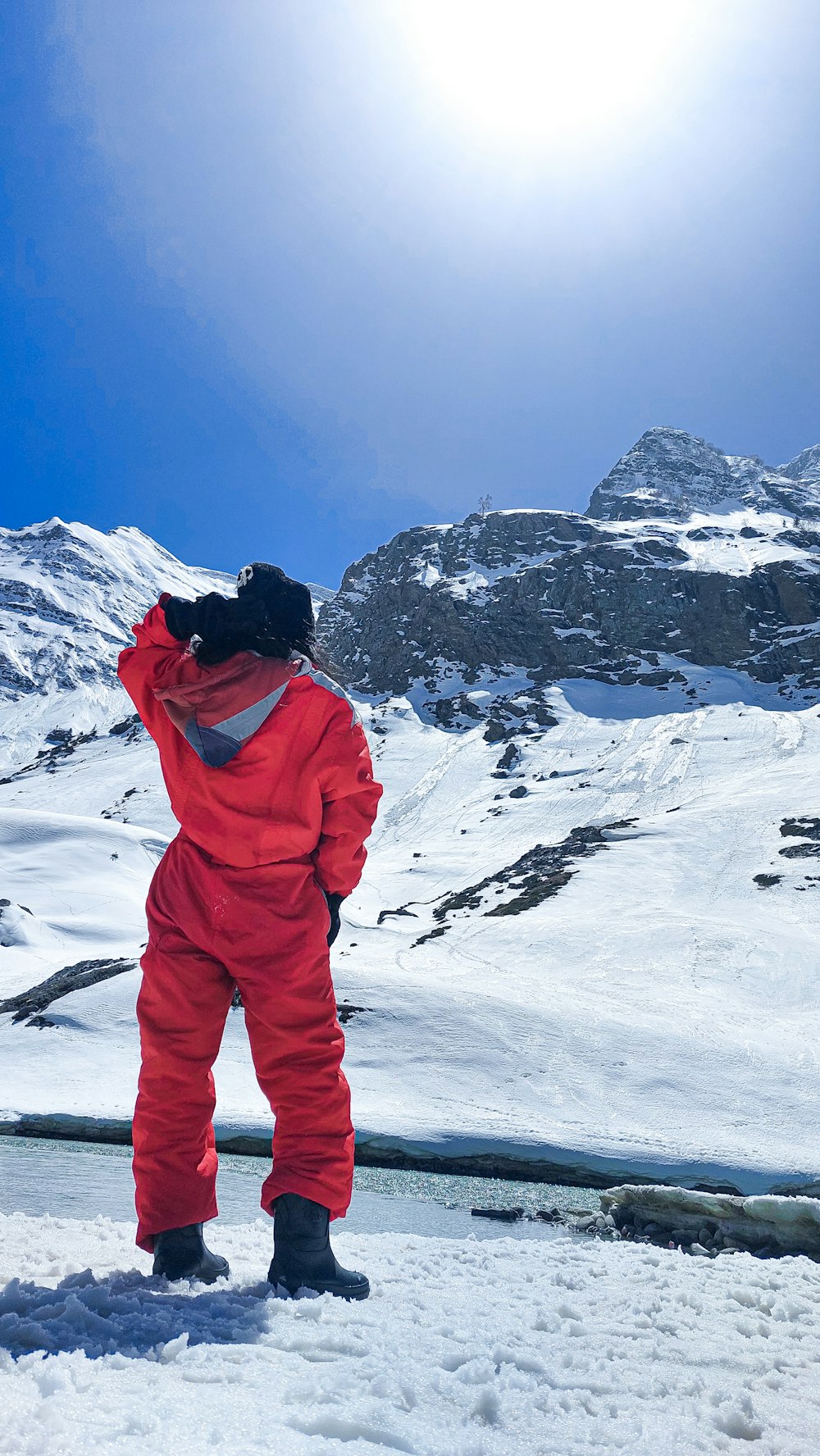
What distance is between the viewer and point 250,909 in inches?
89.9

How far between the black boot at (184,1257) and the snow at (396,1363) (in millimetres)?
75

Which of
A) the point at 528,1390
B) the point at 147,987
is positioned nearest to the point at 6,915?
the point at 147,987

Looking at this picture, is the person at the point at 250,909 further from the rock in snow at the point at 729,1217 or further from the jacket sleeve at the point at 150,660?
the rock in snow at the point at 729,1217

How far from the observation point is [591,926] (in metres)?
18.5

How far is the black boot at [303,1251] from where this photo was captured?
213 centimetres

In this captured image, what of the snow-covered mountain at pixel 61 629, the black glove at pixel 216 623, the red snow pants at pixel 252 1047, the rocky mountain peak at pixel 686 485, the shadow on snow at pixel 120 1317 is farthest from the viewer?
the rocky mountain peak at pixel 686 485

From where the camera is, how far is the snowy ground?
6.59m

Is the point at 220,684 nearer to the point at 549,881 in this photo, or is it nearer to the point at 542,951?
the point at 542,951

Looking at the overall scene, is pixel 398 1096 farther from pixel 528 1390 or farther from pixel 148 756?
pixel 148 756

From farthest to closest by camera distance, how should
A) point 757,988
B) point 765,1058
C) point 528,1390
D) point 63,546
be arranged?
point 63,546 < point 757,988 < point 765,1058 < point 528,1390

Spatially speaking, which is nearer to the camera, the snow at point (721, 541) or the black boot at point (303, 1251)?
the black boot at point (303, 1251)

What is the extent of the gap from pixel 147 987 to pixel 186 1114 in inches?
15.4

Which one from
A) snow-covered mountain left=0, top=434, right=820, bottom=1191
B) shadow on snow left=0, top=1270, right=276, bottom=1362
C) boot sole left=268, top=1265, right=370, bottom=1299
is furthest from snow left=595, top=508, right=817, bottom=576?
shadow on snow left=0, top=1270, right=276, bottom=1362

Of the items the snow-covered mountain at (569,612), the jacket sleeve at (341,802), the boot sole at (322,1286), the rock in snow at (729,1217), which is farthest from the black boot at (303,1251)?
the snow-covered mountain at (569,612)
